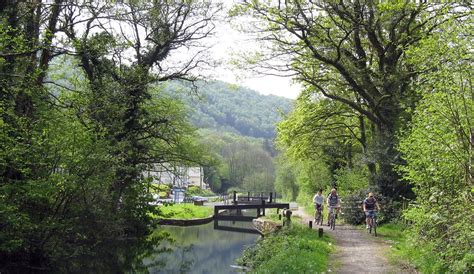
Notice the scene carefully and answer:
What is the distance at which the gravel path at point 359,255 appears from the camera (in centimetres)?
1173

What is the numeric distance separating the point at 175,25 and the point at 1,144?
50.0 ft

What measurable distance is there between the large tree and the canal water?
830cm

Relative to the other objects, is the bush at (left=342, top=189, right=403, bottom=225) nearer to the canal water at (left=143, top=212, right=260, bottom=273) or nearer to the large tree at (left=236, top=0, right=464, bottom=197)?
the large tree at (left=236, top=0, right=464, bottom=197)

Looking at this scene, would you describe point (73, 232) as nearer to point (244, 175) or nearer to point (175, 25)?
point (175, 25)

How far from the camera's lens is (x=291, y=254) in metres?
13.8

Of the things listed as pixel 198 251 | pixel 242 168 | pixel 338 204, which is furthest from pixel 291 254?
pixel 242 168

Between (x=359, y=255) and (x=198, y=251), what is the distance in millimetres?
12679

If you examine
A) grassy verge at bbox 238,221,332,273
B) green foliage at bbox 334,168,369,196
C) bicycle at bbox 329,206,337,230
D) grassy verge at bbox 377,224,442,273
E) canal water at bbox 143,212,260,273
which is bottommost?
canal water at bbox 143,212,260,273

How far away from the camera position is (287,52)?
2216 centimetres

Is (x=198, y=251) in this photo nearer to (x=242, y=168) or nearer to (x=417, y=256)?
(x=417, y=256)

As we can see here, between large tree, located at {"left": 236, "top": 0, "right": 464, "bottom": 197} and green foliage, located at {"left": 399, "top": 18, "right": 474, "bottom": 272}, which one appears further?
large tree, located at {"left": 236, "top": 0, "right": 464, "bottom": 197}

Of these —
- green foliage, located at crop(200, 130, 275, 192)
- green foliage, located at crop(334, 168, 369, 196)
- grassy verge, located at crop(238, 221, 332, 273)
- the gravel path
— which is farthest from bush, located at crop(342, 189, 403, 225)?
green foliage, located at crop(200, 130, 275, 192)

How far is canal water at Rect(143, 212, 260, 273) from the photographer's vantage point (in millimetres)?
19469

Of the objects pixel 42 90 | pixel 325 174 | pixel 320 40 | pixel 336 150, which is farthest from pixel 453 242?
pixel 325 174
